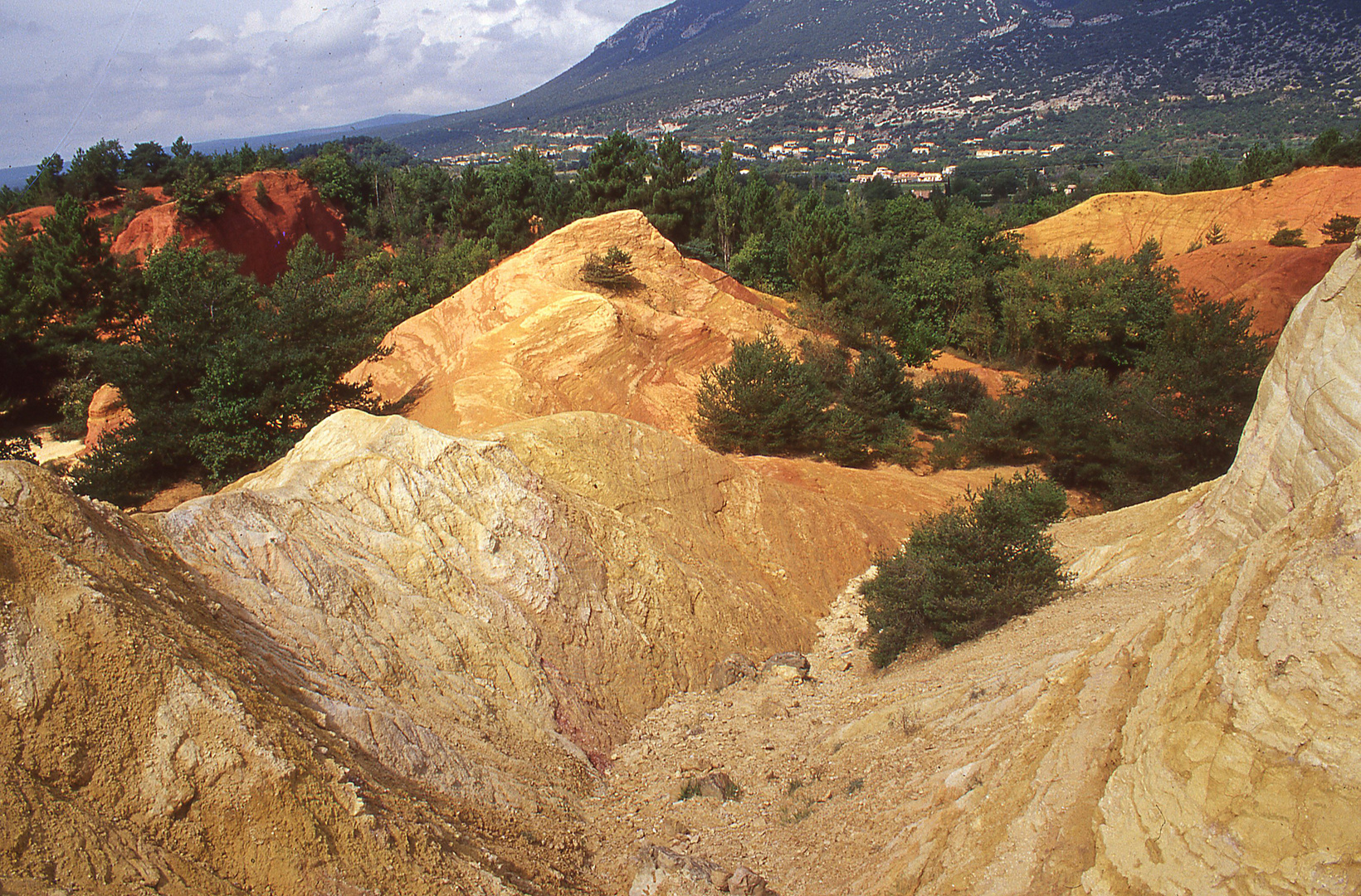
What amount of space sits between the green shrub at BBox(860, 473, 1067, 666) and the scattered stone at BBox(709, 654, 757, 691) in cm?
171

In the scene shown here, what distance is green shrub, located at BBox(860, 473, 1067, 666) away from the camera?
31.6 ft

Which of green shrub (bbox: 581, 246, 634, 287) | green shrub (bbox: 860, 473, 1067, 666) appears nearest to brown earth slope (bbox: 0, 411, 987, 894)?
green shrub (bbox: 860, 473, 1067, 666)

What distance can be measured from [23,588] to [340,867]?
8.49 feet

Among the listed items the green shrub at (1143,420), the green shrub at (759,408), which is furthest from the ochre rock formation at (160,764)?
the green shrub at (1143,420)

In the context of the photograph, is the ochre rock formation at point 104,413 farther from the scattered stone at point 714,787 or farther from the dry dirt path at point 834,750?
the scattered stone at point 714,787

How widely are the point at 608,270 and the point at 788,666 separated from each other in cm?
1675

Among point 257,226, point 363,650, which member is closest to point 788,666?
point 363,650

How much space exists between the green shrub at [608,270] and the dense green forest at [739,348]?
5.96 m

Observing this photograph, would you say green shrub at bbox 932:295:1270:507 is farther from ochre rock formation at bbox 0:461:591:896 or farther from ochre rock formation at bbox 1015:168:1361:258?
ochre rock formation at bbox 1015:168:1361:258

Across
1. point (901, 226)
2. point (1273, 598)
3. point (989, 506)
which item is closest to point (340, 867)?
point (1273, 598)

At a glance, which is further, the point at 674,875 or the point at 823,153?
the point at 823,153

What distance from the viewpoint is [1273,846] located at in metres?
3.44

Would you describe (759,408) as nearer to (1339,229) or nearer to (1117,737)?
(1117,737)

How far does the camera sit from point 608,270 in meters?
23.9
